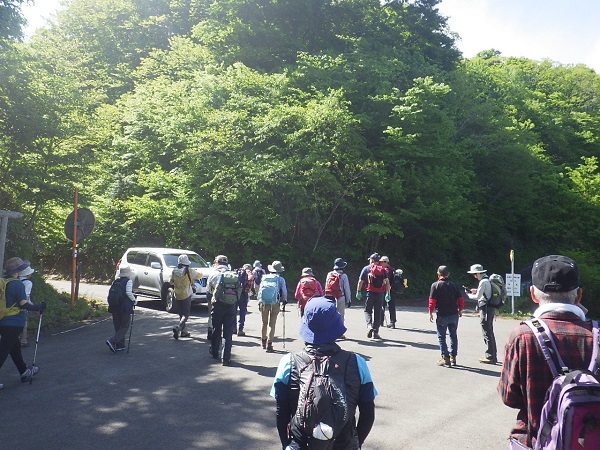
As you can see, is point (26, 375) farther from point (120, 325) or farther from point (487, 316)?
point (487, 316)

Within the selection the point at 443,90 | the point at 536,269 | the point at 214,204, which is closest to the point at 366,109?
the point at 443,90

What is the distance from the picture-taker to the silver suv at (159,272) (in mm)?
16297

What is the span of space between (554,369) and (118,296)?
920 cm

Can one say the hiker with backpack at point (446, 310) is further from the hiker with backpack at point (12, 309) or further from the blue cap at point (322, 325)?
the blue cap at point (322, 325)

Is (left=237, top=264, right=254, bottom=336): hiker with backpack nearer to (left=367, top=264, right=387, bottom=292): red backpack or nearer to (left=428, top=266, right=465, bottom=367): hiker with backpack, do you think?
(left=367, top=264, right=387, bottom=292): red backpack

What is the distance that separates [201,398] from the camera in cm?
713

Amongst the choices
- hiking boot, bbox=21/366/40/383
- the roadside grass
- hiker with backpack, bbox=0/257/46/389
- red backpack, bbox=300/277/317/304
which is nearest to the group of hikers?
hiker with backpack, bbox=0/257/46/389

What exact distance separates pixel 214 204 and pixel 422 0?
27616mm

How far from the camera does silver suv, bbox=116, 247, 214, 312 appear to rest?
16.3m

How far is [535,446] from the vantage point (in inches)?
101

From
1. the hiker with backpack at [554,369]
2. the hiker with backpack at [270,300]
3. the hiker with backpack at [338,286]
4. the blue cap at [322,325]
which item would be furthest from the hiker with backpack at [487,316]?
the blue cap at [322,325]

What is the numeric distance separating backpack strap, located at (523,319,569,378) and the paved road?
3.24 metres

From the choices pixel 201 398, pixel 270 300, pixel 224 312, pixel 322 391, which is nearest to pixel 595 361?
pixel 322 391

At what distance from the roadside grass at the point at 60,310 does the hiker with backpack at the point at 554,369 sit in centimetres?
1242
